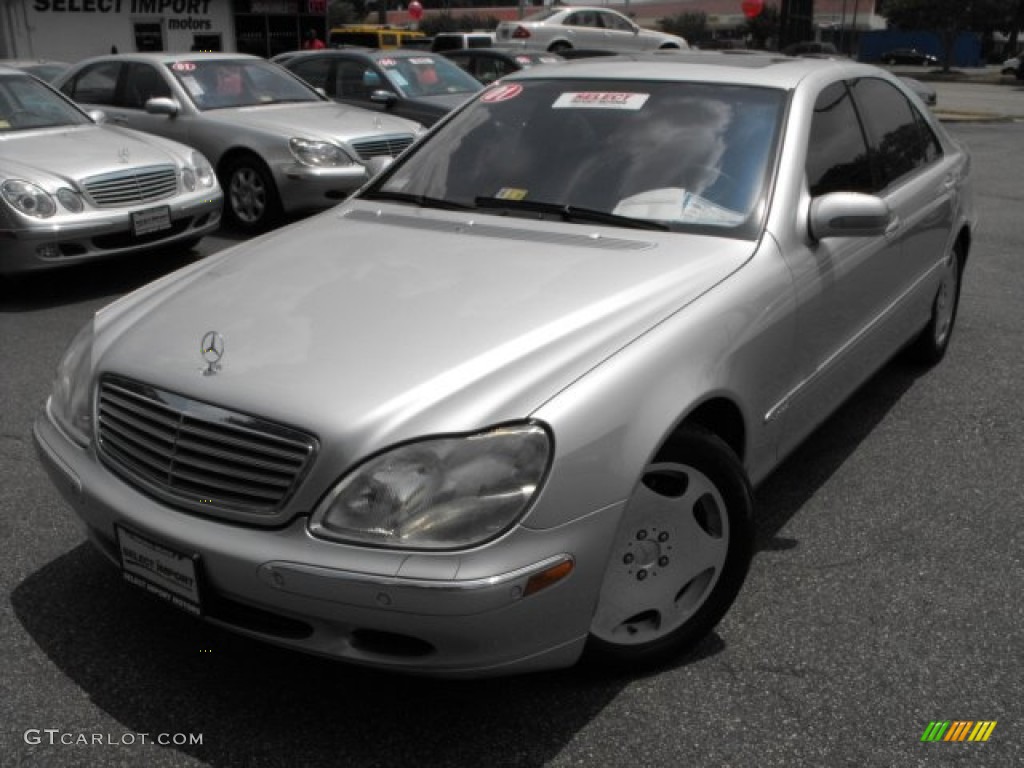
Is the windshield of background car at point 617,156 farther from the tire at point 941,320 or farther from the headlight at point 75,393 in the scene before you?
the tire at point 941,320

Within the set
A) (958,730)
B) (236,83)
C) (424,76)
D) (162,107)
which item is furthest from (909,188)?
(424,76)

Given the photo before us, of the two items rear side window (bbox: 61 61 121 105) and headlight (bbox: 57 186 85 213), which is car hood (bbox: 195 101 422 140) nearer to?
rear side window (bbox: 61 61 121 105)

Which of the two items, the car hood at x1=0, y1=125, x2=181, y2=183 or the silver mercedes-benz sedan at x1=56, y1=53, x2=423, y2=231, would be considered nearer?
the car hood at x1=0, y1=125, x2=181, y2=183

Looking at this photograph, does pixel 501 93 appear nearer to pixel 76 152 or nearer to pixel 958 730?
pixel 958 730

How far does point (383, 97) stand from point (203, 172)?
348 centimetres

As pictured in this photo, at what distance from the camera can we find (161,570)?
244cm

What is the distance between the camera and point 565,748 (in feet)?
7.99

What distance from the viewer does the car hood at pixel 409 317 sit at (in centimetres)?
232

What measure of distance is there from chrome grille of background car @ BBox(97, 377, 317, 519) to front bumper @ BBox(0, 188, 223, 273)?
4.14m

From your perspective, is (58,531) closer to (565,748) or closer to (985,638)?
(565,748)

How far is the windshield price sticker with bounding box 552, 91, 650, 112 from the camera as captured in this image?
11.8 ft

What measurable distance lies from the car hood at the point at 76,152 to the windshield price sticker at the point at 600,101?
4024 mm

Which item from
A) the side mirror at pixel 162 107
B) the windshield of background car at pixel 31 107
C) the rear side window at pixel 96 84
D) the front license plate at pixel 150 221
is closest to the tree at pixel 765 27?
the rear side window at pixel 96 84
